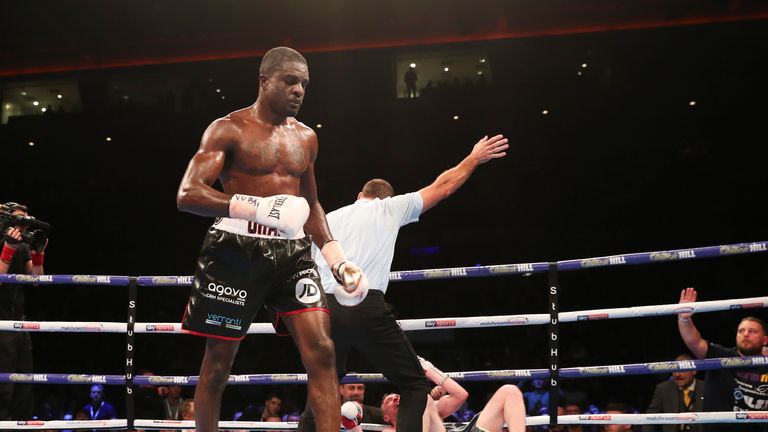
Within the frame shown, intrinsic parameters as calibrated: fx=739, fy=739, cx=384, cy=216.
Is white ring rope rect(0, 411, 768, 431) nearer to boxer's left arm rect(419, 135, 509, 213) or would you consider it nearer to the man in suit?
boxer's left arm rect(419, 135, 509, 213)

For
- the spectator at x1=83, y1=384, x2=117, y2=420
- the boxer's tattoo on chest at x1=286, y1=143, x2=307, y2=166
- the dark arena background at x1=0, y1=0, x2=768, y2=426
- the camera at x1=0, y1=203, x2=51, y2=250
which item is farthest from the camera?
the dark arena background at x1=0, y1=0, x2=768, y2=426

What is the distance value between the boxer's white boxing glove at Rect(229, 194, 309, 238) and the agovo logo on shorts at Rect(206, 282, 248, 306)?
31 centimetres

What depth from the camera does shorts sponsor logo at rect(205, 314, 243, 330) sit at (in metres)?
2.29

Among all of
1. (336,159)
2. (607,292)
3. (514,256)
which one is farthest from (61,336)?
(607,292)

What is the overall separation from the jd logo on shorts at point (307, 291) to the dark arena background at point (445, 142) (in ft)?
Result: 25.1

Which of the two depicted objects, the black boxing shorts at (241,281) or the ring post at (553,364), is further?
the ring post at (553,364)

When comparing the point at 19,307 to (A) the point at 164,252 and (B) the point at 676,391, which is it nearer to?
(B) the point at 676,391

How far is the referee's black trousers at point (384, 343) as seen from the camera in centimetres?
288

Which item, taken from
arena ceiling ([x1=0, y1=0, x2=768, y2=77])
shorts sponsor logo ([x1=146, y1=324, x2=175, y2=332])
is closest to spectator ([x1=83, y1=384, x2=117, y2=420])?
shorts sponsor logo ([x1=146, y1=324, x2=175, y2=332])

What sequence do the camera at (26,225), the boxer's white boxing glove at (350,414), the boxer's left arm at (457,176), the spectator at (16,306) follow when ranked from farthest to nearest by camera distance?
the spectator at (16,306)
the camera at (26,225)
the boxer's white boxing glove at (350,414)
the boxer's left arm at (457,176)

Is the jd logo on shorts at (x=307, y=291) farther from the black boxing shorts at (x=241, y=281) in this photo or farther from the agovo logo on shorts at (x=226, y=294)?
the agovo logo on shorts at (x=226, y=294)

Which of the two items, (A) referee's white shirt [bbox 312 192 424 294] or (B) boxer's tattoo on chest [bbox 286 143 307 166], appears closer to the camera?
(B) boxer's tattoo on chest [bbox 286 143 307 166]

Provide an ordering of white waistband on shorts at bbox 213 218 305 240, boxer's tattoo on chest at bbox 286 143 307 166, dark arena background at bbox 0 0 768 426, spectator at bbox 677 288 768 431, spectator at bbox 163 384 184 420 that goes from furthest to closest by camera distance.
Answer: dark arena background at bbox 0 0 768 426, spectator at bbox 163 384 184 420, spectator at bbox 677 288 768 431, boxer's tattoo on chest at bbox 286 143 307 166, white waistband on shorts at bbox 213 218 305 240

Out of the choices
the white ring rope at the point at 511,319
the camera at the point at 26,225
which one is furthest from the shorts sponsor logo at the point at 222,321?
the camera at the point at 26,225
